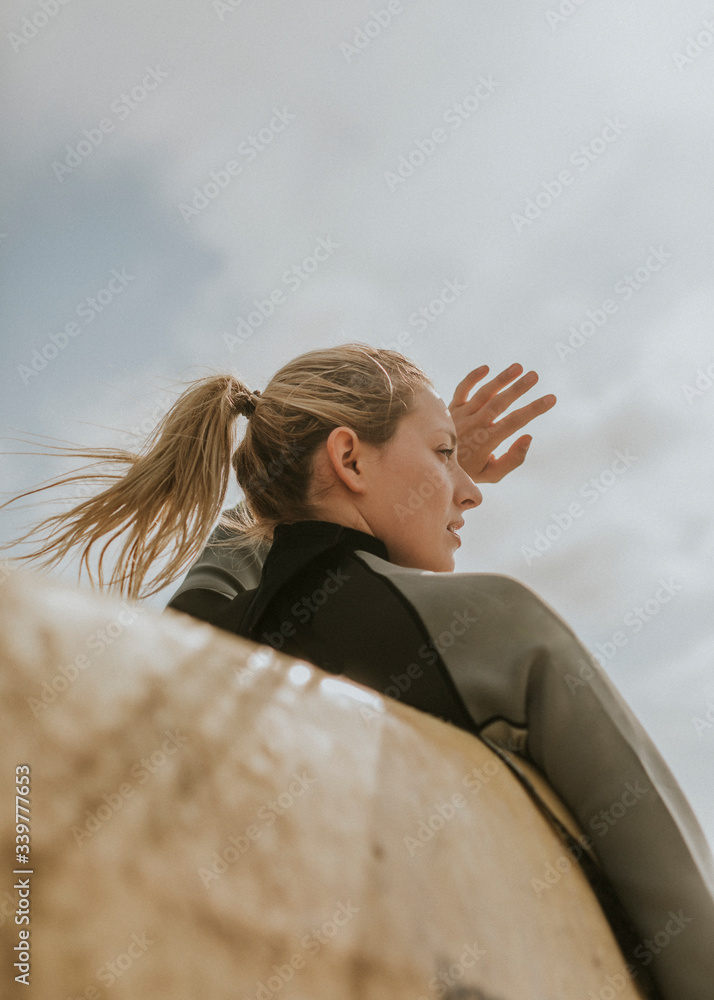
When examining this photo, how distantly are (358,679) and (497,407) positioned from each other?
124 cm

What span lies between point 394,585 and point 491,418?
1.17 meters

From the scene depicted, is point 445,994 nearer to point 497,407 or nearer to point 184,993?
point 184,993

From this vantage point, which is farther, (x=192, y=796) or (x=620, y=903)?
(x=620, y=903)

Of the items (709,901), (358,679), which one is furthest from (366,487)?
(709,901)

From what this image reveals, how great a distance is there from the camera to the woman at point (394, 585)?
29.3 inches

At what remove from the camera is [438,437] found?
1364 millimetres
